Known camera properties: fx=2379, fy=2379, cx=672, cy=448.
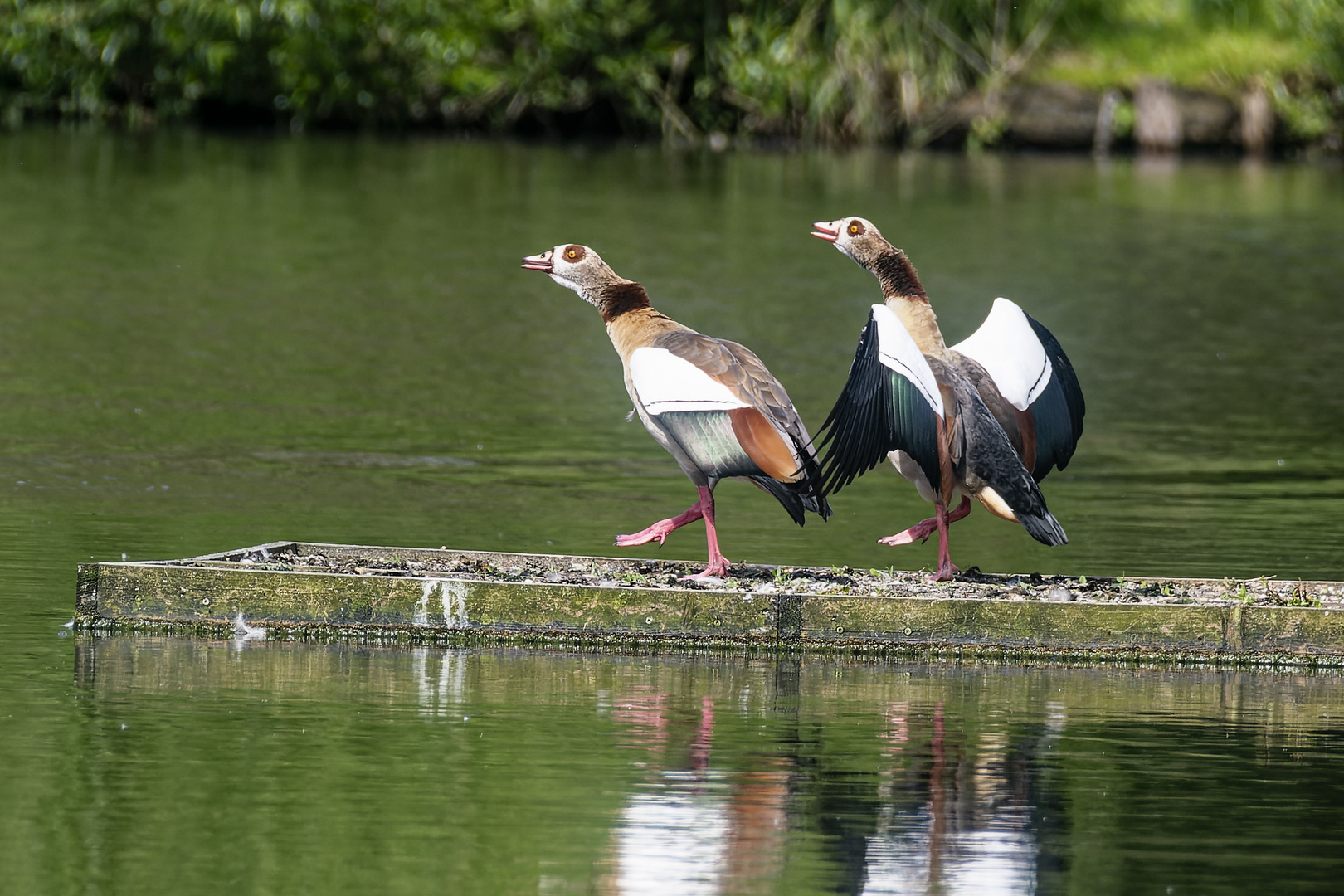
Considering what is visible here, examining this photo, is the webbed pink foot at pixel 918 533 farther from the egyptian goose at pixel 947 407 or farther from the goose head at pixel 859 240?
the goose head at pixel 859 240

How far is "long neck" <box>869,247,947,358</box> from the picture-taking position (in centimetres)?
1188

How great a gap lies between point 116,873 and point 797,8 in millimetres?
46388

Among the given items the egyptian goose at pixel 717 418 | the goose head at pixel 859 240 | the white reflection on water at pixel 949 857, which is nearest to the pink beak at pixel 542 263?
the egyptian goose at pixel 717 418

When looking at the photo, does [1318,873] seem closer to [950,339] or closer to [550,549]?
[550,549]

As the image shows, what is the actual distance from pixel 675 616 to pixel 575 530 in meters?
3.46

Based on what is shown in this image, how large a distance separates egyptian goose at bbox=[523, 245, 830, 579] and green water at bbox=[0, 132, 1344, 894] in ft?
3.29

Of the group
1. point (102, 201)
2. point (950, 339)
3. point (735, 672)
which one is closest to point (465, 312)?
point (950, 339)

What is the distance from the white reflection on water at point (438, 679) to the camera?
9.98 meters

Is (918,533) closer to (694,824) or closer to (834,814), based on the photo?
(834,814)

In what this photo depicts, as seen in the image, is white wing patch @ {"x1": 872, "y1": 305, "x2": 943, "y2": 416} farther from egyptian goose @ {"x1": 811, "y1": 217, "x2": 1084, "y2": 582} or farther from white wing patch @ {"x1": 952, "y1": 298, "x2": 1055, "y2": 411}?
white wing patch @ {"x1": 952, "y1": 298, "x2": 1055, "y2": 411}

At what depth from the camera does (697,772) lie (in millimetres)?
9094

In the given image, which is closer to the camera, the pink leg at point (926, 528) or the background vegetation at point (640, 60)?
the pink leg at point (926, 528)

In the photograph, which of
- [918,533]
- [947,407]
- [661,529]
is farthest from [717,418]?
[918,533]

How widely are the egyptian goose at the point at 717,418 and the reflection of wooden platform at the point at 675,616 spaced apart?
1.93 feet
